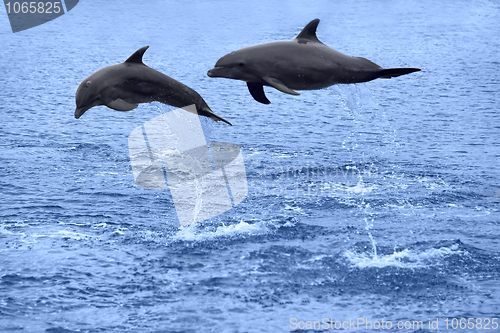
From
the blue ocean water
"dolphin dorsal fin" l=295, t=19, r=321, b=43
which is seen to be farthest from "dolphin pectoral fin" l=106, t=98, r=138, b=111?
"dolphin dorsal fin" l=295, t=19, r=321, b=43

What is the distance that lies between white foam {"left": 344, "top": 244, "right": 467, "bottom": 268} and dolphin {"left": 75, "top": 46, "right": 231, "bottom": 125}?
23.3 m

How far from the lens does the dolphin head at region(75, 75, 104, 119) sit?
15922mm

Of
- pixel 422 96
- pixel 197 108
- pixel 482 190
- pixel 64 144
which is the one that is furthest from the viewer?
pixel 422 96

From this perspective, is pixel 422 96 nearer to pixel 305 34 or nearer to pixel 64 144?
pixel 64 144

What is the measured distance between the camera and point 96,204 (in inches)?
1813

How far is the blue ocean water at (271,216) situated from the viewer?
109 feet

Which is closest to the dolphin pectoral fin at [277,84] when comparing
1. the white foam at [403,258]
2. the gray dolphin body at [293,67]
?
the gray dolphin body at [293,67]

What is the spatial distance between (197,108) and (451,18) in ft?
452

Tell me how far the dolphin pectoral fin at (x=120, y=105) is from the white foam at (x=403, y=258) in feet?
77.5

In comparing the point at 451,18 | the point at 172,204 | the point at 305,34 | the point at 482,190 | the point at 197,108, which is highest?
the point at 305,34

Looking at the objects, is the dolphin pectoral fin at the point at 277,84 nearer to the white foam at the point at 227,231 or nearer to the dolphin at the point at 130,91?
the dolphin at the point at 130,91

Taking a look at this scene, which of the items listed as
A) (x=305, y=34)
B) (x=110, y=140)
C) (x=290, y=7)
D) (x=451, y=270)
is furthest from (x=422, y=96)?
(x=290, y=7)

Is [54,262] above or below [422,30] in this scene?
above

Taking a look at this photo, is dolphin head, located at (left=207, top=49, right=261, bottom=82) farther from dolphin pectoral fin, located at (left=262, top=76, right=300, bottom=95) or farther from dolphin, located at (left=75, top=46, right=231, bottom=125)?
dolphin, located at (left=75, top=46, right=231, bottom=125)
